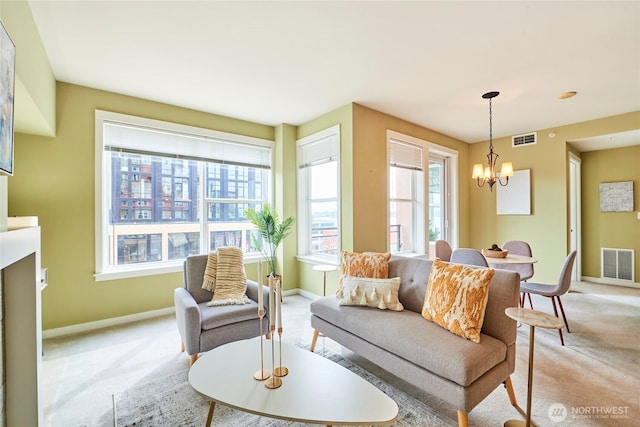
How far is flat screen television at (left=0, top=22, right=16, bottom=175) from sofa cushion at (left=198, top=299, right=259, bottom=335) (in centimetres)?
156

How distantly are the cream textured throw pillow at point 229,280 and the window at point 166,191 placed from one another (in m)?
1.26

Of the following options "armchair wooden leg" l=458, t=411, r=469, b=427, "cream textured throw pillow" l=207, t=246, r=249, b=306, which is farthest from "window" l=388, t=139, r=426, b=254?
"armchair wooden leg" l=458, t=411, r=469, b=427

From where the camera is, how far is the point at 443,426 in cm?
171

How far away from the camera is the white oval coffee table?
1.27 meters

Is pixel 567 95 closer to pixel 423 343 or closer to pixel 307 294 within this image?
pixel 423 343

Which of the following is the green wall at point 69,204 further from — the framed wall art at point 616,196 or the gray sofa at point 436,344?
the framed wall art at point 616,196

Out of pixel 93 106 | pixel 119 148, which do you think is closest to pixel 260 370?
pixel 119 148

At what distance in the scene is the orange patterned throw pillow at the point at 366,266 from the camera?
103 inches

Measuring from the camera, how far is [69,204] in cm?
313

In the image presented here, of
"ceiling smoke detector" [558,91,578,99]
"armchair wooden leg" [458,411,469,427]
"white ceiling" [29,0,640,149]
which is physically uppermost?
"white ceiling" [29,0,640,149]

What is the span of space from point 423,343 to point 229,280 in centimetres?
187

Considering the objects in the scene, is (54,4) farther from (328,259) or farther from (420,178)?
(420,178)

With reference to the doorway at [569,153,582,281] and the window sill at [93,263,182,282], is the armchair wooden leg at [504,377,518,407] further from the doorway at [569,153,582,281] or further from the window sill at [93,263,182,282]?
the doorway at [569,153,582,281]

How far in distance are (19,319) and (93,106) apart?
2.79 m
